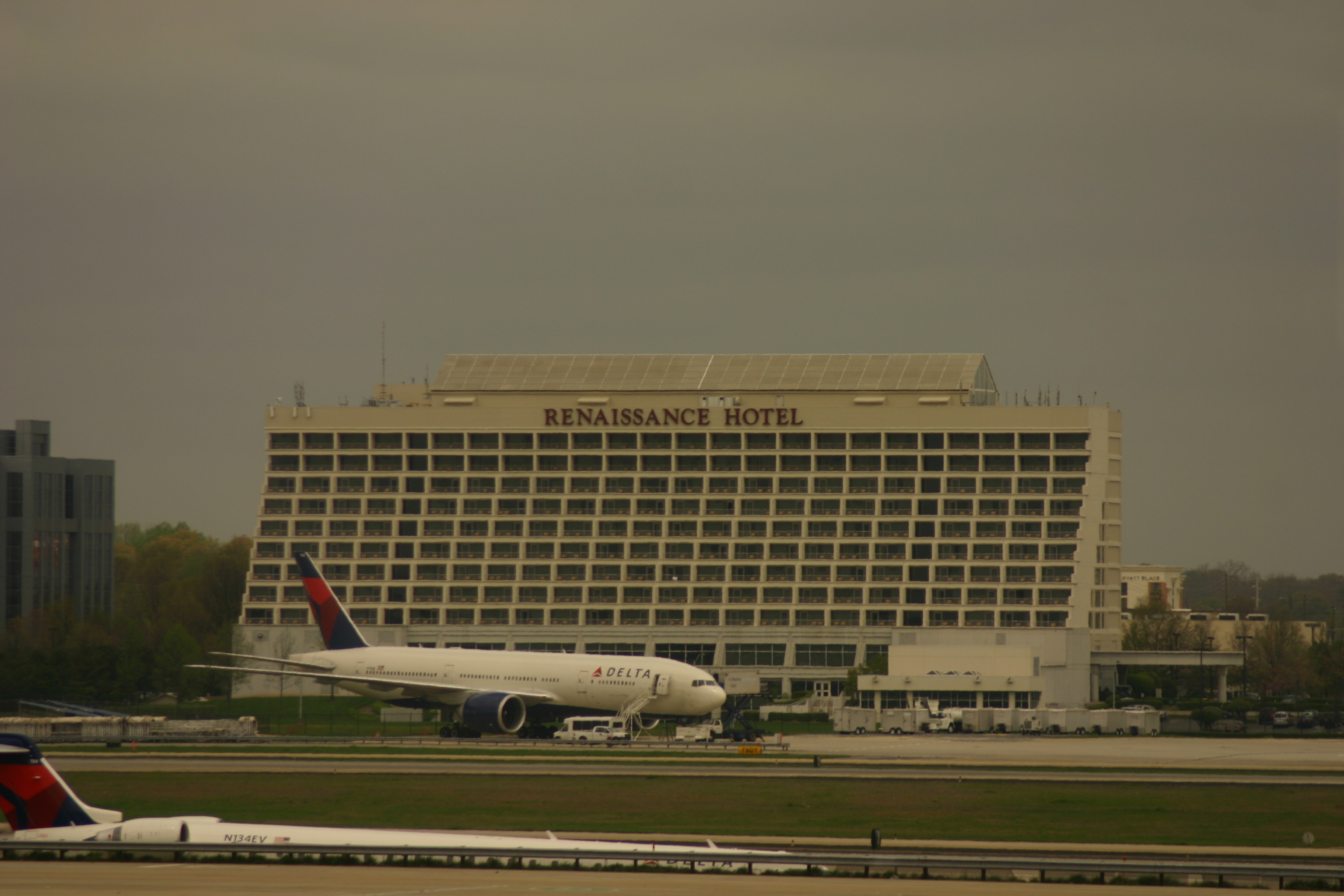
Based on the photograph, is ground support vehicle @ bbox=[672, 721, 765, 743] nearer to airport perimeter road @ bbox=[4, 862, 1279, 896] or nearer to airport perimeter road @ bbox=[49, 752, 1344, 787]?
airport perimeter road @ bbox=[49, 752, 1344, 787]

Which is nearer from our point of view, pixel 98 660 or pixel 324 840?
pixel 324 840

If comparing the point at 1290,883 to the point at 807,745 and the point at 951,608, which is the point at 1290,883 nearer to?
the point at 807,745

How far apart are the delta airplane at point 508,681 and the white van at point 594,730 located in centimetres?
110

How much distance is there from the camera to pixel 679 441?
151 meters

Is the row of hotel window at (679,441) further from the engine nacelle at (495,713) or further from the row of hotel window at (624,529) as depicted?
the engine nacelle at (495,713)

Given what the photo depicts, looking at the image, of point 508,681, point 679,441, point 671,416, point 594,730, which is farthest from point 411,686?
point 679,441

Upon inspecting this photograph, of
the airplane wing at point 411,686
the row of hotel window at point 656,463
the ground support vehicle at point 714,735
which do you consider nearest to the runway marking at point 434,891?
Answer: the ground support vehicle at point 714,735

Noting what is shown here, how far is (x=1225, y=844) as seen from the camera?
41.5m

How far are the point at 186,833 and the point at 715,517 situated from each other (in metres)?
115

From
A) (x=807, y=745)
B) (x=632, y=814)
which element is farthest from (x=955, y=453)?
(x=632, y=814)

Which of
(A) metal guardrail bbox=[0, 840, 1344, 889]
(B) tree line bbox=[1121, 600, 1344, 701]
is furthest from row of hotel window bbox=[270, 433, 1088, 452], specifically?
(A) metal guardrail bbox=[0, 840, 1344, 889]

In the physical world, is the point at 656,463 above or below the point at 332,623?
above

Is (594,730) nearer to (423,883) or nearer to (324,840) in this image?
(324,840)

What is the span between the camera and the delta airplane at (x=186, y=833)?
113ft
